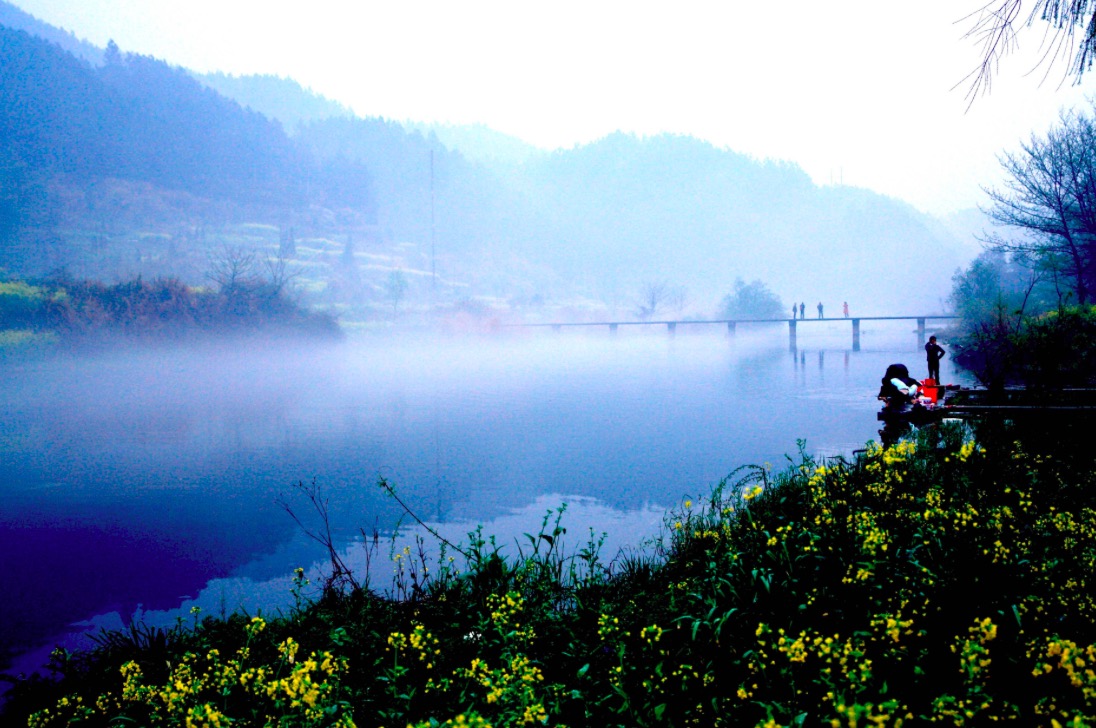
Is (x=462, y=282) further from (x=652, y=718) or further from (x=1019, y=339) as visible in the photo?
(x=652, y=718)

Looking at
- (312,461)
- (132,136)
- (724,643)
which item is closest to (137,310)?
(312,461)

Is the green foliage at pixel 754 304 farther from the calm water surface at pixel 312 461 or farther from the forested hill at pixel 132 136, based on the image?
the forested hill at pixel 132 136

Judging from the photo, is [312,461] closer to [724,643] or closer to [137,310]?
[724,643]

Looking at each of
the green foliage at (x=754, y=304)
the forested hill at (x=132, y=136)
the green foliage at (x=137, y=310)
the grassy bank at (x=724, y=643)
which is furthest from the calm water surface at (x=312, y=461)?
the forested hill at (x=132, y=136)

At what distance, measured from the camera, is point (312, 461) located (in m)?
21.4

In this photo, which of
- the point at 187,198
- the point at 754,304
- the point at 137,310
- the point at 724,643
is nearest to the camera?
the point at 724,643

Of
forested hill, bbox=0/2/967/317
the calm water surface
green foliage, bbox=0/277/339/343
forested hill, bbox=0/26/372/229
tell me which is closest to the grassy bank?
the calm water surface

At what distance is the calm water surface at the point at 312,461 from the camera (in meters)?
12.5

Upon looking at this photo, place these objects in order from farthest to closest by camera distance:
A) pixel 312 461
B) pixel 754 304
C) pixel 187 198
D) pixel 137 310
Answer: pixel 187 198, pixel 754 304, pixel 137 310, pixel 312 461

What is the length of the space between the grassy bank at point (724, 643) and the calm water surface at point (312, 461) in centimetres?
383

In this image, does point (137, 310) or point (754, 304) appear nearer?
point (137, 310)

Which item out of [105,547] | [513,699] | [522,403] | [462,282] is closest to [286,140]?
[462,282]

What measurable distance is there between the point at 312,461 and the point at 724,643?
60.8 feet

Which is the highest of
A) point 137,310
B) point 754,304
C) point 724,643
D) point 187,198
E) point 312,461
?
point 187,198
